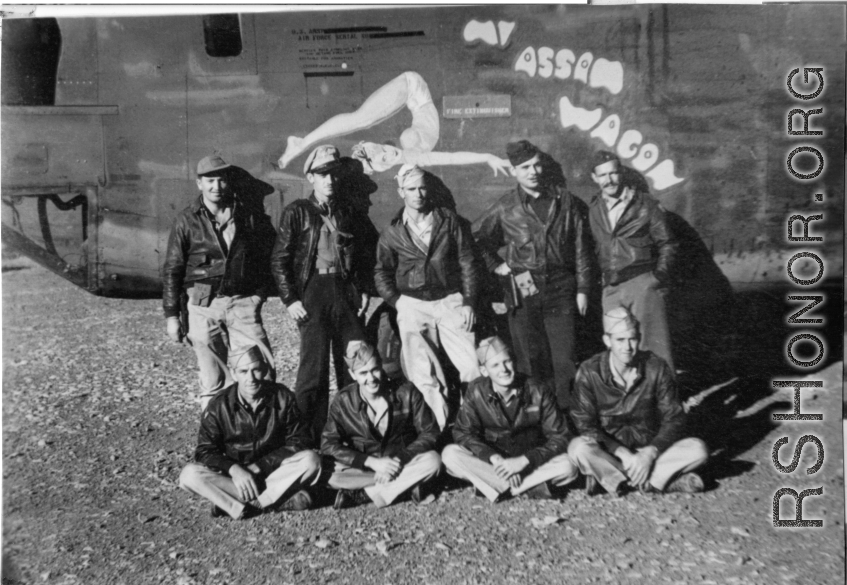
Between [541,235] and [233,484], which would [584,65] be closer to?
[541,235]

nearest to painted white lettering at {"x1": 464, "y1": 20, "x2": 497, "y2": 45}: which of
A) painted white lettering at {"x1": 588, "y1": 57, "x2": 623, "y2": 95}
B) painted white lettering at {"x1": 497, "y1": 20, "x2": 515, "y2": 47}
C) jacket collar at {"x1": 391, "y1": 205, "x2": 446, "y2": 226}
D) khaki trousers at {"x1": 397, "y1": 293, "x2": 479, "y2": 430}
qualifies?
painted white lettering at {"x1": 497, "y1": 20, "x2": 515, "y2": 47}

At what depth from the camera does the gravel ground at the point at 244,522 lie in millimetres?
4098

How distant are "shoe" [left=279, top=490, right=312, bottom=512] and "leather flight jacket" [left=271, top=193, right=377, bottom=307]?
3.83 ft

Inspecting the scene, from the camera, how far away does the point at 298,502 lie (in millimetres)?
4320

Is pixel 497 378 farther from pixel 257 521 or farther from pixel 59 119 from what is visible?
pixel 59 119

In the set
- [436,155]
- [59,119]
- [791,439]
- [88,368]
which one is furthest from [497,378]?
[59,119]

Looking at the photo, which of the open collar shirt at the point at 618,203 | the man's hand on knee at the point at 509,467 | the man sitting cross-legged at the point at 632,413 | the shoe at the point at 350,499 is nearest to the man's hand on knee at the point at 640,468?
the man sitting cross-legged at the point at 632,413

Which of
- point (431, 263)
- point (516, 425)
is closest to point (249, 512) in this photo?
point (516, 425)

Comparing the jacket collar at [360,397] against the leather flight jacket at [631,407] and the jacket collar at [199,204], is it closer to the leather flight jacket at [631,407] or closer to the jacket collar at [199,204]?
the leather flight jacket at [631,407]

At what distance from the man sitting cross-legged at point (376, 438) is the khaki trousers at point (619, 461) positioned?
0.89 metres

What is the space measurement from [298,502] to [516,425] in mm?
1407

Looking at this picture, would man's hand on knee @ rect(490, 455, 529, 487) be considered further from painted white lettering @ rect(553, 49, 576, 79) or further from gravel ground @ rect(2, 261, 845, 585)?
painted white lettering @ rect(553, 49, 576, 79)

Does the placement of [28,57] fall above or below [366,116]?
above

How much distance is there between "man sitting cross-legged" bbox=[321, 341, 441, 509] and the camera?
14.2 feet
